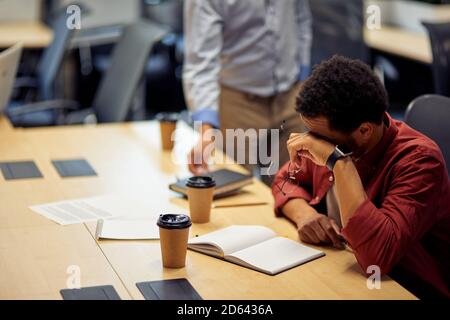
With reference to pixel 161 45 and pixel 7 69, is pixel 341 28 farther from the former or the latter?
pixel 7 69

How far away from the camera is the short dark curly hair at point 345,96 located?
→ 1.97 meters

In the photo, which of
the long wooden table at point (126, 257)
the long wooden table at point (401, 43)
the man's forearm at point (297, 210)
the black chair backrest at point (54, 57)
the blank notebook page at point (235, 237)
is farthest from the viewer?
the long wooden table at point (401, 43)

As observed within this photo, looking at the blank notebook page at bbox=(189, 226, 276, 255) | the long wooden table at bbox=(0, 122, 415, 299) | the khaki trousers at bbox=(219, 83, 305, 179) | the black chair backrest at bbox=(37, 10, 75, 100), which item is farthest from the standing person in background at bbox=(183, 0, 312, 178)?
the black chair backrest at bbox=(37, 10, 75, 100)

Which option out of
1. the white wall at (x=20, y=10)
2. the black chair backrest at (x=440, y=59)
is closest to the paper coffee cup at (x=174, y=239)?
the black chair backrest at (x=440, y=59)

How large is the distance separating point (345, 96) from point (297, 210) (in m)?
0.46

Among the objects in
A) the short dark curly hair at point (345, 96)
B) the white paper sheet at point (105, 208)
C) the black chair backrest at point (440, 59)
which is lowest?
the white paper sheet at point (105, 208)

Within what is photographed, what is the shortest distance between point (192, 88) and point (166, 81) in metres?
3.03

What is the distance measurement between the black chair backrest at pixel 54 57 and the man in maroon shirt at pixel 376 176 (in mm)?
2439

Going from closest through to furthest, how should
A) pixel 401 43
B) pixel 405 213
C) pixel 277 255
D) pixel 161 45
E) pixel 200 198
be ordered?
pixel 405 213 → pixel 277 255 → pixel 200 198 → pixel 401 43 → pixel 161 45

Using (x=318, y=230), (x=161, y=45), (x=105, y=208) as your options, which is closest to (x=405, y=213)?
(x=318, y=230)

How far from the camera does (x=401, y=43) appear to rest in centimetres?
544

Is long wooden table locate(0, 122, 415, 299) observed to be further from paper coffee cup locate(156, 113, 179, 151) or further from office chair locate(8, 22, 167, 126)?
office chair locate(8, 22, 167, 126)

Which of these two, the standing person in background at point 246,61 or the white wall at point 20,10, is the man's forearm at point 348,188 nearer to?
the standing person in background at point 246,61

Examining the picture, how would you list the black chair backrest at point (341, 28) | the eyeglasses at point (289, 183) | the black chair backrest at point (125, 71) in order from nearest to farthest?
the eyeglasses at point (289, 183), the black chair backrest at point (125, 71), the black chair backrest at point (341, 28)
